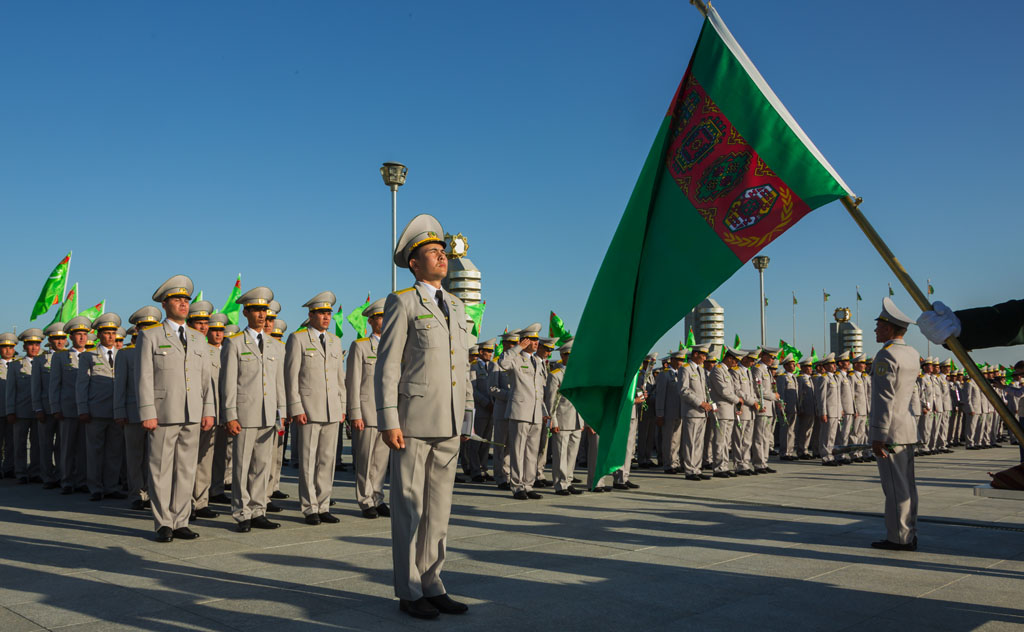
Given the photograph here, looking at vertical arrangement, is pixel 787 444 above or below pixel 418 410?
below

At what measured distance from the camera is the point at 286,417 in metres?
8.45

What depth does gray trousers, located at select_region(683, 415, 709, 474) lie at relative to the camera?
12578 mm

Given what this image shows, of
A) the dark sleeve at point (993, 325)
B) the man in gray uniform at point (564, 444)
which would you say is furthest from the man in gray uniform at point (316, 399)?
the dark sleeve at point (993, 325)

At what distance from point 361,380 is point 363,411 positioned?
1.21 ft

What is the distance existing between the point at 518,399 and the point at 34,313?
10.5 meters

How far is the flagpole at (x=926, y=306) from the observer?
145 inches

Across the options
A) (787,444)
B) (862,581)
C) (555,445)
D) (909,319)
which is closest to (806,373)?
(787,444)

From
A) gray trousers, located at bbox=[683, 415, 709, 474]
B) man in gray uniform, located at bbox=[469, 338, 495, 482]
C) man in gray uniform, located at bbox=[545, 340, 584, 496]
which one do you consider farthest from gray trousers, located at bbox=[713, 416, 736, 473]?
man in gray uniform, located at bbox=[469, 338, 495, 482]

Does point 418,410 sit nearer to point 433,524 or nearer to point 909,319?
point 433,524

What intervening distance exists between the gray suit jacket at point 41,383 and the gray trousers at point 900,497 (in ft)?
36.7

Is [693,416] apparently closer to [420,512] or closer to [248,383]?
[248,383]

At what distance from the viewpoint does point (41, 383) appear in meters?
11.6

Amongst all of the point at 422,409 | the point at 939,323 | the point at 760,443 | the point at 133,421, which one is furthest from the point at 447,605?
the point at 760,443

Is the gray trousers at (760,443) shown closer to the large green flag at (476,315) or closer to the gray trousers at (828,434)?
the gray trousers at (828,434)
